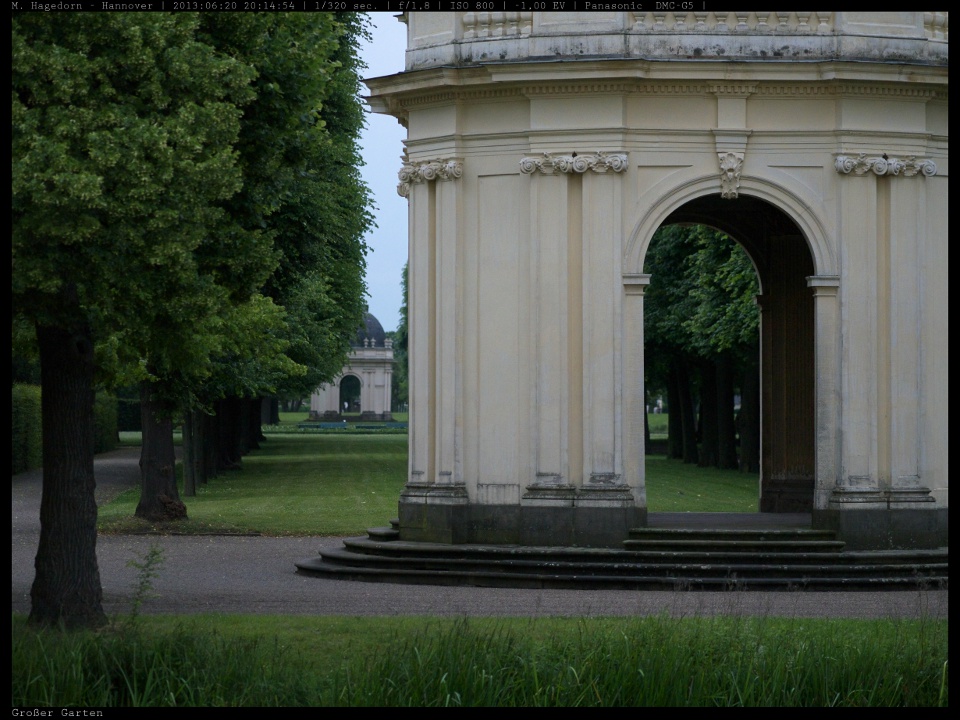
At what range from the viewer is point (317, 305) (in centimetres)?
3394

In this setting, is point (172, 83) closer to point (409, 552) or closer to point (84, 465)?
point (84, 465)

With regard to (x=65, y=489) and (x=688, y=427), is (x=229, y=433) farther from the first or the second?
(x=65, y=489)

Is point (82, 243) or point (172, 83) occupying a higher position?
point (172, 83)

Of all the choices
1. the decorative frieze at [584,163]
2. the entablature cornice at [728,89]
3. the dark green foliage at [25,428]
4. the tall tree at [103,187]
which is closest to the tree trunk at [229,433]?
the dark green foliage at [25,428]

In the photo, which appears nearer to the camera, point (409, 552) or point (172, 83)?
point (172, 83)

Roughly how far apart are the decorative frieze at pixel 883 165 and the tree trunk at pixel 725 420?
24.3 m

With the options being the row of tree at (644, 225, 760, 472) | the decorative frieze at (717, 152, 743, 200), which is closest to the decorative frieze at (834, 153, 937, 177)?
the decorative frieze at (717, 152, 743, 200)

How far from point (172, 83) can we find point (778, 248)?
10952 mm

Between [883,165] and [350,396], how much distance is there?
110 metres

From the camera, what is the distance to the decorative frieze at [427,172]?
54.4 feet

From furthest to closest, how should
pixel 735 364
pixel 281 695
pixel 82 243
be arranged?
1. pixel 735 364
2. pixel 82 243
3. pixel 281 695

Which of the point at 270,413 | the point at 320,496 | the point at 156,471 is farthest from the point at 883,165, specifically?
the point at 270,413

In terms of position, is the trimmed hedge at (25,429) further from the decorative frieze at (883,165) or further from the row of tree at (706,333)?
the decorative frieze at (883,165)

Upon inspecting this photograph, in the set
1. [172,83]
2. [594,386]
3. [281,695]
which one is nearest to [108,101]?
[172,83]
